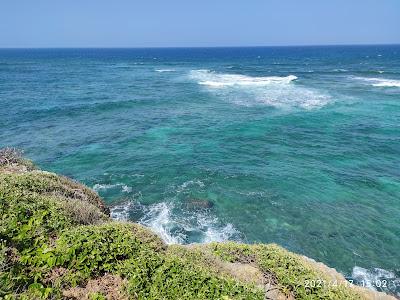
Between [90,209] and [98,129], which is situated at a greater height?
[90,209]

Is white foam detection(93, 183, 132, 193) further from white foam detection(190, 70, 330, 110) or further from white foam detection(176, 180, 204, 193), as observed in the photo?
white foam detection(190, 70, 330, 110)

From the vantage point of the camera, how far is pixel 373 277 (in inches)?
607

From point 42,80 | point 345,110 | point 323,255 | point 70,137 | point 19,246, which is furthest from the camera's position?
point 42,80

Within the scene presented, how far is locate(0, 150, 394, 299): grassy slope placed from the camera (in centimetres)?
725

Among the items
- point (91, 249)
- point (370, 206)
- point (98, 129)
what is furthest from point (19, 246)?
point (98, 129)

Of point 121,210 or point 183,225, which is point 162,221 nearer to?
point 183,225

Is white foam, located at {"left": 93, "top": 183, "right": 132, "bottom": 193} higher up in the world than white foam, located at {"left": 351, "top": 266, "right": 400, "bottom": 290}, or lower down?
higher up

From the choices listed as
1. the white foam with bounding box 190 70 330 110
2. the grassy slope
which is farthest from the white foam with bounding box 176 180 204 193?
the white foam with bounding box 190 70 330 110

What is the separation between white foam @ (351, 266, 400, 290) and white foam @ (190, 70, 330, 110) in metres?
30.4

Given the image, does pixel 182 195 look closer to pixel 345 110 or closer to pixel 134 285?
pixel 134 285

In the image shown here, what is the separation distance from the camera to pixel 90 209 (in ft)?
35.0

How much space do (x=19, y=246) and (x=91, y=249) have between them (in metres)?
1.58

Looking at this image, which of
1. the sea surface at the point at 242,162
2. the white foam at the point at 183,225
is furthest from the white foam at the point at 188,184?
the white foam at the point at 183,225

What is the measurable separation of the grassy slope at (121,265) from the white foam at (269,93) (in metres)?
37.6
